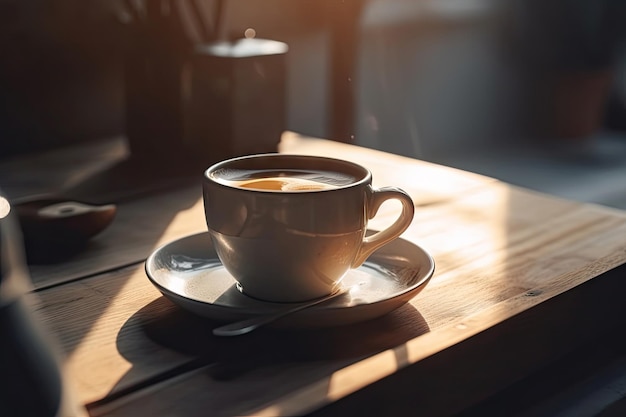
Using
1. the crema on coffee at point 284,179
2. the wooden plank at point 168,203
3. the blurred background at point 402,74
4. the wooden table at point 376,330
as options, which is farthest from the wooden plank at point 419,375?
the blurred background at point 402,74

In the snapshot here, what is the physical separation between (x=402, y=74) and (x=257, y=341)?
7.00ft

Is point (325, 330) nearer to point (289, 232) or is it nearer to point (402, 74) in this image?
point (289, 232)

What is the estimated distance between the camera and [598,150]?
2742mm

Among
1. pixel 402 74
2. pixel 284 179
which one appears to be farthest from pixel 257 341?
pixel 402 74

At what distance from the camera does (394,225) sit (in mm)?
580

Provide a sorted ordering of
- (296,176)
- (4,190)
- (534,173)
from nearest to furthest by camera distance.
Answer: (296,176)
(4,190)
(534,173)

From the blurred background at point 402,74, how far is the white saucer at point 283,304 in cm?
41

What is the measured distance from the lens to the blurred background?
965 millimetres

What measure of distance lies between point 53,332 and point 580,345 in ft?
1.31

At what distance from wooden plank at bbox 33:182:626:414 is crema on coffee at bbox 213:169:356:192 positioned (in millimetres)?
99

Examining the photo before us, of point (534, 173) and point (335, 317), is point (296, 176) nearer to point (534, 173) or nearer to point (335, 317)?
point (335, 317)

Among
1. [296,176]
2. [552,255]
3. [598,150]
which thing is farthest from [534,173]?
[296,176]

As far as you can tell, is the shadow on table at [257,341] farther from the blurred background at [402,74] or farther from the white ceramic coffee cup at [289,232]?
the blurred background at [402,74]

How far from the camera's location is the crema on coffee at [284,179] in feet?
1.85
